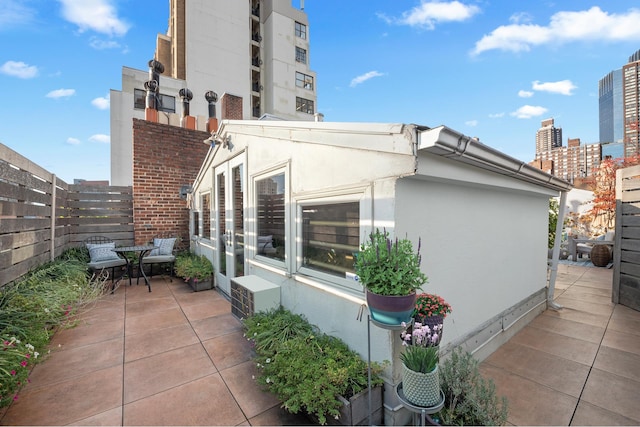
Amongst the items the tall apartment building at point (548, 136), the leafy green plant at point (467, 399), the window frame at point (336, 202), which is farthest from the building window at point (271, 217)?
the tall apartment building at point (548, 136)

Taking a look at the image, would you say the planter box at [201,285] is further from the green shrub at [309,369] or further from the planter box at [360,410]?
the planter box at [360,410]

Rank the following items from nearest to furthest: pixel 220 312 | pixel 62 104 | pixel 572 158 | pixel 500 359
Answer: pixel 500 359, pixel 220 312, pixel 62 104, pixel 572 158

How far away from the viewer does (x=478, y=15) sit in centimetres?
549

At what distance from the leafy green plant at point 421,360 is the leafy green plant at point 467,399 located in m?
0.52

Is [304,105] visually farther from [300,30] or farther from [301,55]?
[300,30]

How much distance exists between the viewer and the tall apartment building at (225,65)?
15172mm

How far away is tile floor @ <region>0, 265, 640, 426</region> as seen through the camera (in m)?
2.18

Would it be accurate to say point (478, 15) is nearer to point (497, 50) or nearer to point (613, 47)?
point (497, 50)

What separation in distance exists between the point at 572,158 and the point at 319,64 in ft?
107

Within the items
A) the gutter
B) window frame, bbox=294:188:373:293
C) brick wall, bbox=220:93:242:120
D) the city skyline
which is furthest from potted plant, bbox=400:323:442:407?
brick wall, bbox=220:93:242:120

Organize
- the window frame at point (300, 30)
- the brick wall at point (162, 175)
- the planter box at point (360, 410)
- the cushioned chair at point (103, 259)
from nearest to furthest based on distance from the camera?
1. the planter box at point (360, 410)
2. the cushioned chair at point (103, 259)
3. the brick wall at point (162, 175)
4. the window frame at point (300, 30)

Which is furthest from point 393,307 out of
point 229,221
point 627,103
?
point 627,103

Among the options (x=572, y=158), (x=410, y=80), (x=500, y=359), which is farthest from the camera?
(x=572, y=158)

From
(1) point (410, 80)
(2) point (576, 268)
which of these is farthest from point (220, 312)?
(2) point (576, 268)
